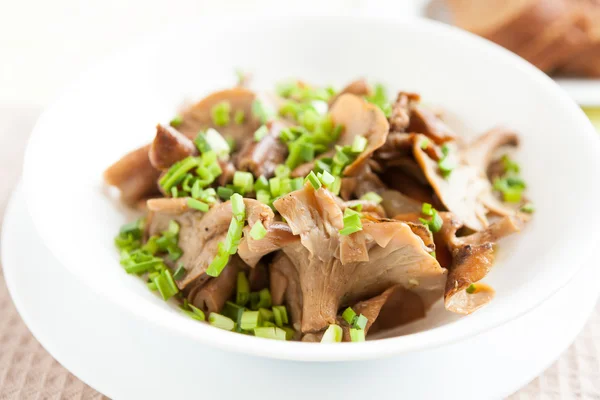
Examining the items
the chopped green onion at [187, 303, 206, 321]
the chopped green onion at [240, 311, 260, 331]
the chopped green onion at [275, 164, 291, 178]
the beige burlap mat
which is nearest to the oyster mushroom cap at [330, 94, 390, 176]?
the chopped green onion at [275, 164, 291, 178]

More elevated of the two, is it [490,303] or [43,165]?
[43,165]

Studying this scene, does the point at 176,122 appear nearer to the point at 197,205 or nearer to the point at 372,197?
the point at 197,205

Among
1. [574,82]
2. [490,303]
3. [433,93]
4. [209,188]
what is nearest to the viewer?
[490,303]

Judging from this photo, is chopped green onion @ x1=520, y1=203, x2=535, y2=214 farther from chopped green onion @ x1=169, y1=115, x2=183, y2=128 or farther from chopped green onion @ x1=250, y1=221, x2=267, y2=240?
chopped green onion @ x1=169, y1=115, x2=183, y2=128

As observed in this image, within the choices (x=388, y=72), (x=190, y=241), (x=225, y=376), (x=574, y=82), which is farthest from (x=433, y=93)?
(x=225, y=376)

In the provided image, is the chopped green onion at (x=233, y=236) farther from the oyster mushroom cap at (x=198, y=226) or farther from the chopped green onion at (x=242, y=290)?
the chopped green onion at (x=242, y=290)

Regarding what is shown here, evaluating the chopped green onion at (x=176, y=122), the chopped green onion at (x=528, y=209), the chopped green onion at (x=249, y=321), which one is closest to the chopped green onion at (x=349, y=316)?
the chopped green onion at (x=249, y=321)

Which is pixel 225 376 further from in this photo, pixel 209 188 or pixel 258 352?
pixel 209 188
